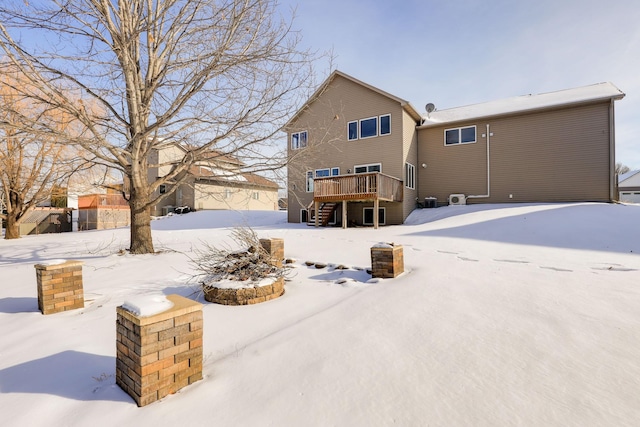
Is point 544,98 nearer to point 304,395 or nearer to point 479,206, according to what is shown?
point 479,206

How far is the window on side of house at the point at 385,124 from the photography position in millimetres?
14547

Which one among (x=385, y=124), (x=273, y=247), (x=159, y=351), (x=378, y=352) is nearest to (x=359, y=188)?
(x=385, y=124)

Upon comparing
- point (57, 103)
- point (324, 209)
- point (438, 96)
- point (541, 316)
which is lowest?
point (541, 316)

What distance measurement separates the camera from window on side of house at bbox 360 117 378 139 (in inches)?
591

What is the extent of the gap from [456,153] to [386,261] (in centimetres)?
1256

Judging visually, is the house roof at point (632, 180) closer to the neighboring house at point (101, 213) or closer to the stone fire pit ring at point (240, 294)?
the stone fire pit ring at point (240, 294)

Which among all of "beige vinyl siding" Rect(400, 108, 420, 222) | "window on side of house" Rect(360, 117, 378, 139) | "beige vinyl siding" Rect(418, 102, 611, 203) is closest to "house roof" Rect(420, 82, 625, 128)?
"beige vinyl siding" Rect(418, 102, 611, 203)

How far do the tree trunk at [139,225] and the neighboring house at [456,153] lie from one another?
544cm

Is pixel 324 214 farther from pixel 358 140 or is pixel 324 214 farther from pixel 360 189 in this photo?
pixel 358 140

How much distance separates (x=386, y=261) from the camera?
464 centimetres

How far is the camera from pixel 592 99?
12.0 metres

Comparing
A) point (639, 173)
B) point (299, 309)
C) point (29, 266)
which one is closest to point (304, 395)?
point (299, 309)

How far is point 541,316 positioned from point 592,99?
14.0 meters

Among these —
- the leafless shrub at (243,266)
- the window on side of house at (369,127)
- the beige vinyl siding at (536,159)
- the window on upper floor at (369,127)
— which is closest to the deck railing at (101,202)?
the window on upper floor at (369,127)
